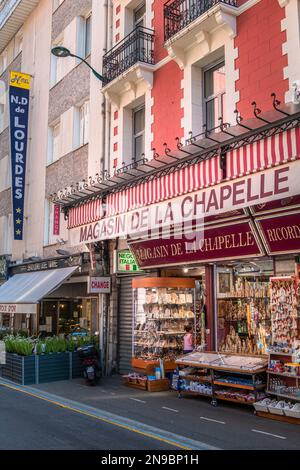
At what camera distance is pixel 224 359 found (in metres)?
10.1

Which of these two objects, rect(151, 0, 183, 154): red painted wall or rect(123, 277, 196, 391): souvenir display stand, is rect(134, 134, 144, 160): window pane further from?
rect(123, 277, 196, 391): souvenir display stand

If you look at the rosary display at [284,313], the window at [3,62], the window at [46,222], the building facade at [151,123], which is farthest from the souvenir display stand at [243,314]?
the window at [3,62]

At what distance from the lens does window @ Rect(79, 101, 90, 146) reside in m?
17.2

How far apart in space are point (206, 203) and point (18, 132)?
12489 millimetres

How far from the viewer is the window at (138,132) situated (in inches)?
580

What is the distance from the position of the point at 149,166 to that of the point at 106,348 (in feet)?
19.1

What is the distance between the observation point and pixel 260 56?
33.5ft

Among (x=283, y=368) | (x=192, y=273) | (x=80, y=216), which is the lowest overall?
(x=283, y=368)

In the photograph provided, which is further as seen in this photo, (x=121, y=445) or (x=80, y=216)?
(x=80, y=216)

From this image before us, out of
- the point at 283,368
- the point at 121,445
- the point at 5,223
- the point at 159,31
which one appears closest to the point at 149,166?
the point at 159,31

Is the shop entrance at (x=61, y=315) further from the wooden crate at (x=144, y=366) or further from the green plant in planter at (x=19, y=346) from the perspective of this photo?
the wooden crate at (x=144, y=366)

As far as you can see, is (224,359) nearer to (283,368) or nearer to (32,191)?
(283,368)

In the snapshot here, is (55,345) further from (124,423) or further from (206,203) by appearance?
(206,203)

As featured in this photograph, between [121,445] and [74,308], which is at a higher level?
[74,308]
